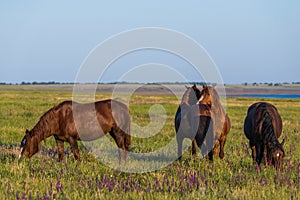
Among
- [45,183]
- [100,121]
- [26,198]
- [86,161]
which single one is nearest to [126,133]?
[100,121]

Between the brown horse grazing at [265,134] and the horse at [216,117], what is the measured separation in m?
Result: 0.73

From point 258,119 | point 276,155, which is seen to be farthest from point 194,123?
point 276,155

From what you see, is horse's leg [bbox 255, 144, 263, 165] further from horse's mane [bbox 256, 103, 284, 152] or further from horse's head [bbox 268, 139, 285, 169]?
horse's head [bbox 268, 139, 285, 169]

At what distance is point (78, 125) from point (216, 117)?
3578mm

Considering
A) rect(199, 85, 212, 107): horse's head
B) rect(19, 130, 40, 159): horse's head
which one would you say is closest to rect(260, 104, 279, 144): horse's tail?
rect(199, 85, 212, 107): horse's head

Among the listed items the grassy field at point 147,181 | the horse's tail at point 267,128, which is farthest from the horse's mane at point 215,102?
the grassy field at point 147,181

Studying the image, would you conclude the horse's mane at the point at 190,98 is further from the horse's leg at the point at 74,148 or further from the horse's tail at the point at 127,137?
the horse's leg at the point at 74,148

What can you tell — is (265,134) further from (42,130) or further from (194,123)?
(42,130)

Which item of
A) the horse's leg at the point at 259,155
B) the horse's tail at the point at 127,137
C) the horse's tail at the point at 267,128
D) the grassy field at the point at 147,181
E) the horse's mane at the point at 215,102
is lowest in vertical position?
the grassy field at the point at 147,181

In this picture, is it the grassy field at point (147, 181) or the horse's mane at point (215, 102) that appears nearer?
the grassy field at point (147, 181)

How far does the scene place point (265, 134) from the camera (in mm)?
9625

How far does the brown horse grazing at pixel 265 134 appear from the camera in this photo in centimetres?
903

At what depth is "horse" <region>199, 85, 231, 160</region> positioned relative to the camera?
11.0 m

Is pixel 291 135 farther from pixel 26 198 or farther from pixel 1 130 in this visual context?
pixel 26 198
